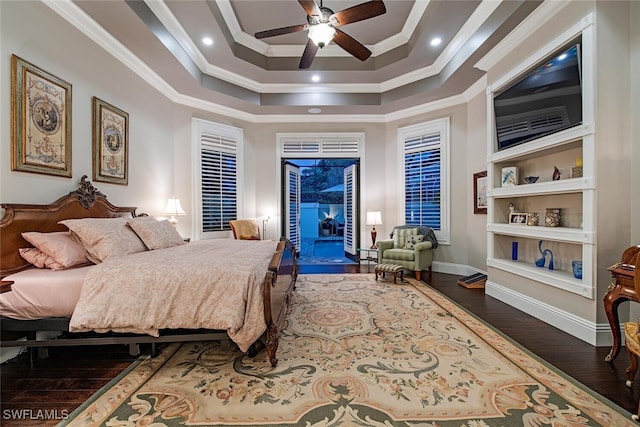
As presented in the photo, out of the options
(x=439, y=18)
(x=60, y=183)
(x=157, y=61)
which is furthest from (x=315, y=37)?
(x=60, y=183)

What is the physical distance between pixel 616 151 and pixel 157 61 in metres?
5.36

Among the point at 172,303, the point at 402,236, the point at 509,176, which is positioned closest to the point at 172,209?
the point at 172,303

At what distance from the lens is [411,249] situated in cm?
521

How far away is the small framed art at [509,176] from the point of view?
12.3 feet

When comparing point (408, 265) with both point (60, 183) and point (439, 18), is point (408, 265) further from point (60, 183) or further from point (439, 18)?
point (60, 183)

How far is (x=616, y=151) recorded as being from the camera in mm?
2604

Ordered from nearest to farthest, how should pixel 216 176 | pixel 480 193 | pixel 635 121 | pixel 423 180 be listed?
pixel 635 121
pixel 480 193
pixel 216 176
pixel 423 180

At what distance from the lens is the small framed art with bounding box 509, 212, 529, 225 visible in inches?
143

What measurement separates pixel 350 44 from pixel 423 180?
10.9 feet

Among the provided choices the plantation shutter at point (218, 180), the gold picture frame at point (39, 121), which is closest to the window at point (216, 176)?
the plantation shutter at point (218, 180)

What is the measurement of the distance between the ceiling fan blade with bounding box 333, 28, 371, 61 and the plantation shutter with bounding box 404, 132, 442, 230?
2752 millimetres

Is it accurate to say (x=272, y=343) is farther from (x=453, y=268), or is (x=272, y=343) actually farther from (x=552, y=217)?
(x=453, y=268)

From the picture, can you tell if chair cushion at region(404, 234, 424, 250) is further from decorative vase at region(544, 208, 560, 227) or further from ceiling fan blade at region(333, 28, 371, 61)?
ceiling fan blade at region(333, 28, 371, 61)

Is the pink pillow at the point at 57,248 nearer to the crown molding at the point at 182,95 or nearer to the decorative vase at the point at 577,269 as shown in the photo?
the crown molding at the point at 182,95
